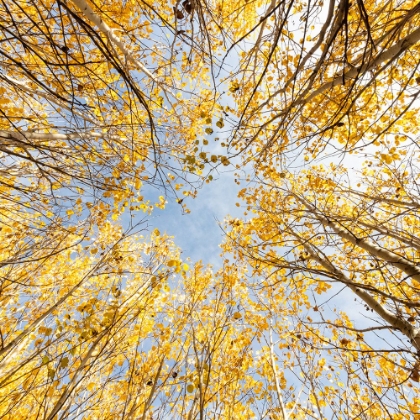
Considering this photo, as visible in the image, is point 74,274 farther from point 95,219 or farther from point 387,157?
point 387,157

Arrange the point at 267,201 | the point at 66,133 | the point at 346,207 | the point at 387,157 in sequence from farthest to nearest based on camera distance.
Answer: the point at 346,207
the point at 267,201
the point at 387,157
the point at 66,133

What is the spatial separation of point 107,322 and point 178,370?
2.78 feet

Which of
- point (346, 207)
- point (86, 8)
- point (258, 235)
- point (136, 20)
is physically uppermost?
point (136, 20)

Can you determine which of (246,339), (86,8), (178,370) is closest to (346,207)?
(246,339)

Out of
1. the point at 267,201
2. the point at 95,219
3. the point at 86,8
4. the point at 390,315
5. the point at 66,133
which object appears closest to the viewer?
the point at 86,8

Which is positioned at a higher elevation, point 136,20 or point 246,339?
point 136,20

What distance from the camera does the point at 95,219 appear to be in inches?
185

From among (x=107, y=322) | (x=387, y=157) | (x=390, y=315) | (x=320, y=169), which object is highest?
(x=320, y=169)

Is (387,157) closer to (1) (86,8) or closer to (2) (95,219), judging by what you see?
(1) (86,8)

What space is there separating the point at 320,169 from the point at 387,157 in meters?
2.21

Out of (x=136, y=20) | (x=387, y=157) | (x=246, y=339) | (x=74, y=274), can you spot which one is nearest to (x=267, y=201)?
(x=387, y=157)

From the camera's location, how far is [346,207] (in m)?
6.30

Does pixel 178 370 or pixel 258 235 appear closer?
pixel 178 370

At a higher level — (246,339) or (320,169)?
(320,169)
